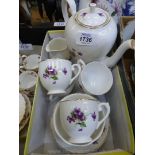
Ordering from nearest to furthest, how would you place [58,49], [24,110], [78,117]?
[78,117], [24,110], [58,49]

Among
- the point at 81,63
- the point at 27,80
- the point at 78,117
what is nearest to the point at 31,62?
the point at 27,80

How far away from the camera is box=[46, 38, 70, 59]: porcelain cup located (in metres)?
0.78

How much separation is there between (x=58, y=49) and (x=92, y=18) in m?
0.17

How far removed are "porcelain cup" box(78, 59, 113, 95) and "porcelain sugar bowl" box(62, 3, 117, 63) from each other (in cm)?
5

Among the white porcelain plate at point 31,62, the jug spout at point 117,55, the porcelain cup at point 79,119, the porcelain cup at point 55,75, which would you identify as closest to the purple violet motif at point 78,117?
the porcelain cup at point 79,119

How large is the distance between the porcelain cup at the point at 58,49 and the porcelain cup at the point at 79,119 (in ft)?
0.72

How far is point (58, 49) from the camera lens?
2.62ft

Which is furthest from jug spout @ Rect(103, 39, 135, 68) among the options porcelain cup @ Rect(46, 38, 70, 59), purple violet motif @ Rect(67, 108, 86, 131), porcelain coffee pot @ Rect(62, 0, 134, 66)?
purple violet motif @ Rect(67, 108, 86, 131)

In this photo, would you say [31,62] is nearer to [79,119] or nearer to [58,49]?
[58,49]

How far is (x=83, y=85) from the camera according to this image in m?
0.70

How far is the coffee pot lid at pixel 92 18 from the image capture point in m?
0.67

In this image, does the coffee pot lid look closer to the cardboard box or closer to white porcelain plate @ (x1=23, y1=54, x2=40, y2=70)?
the cardboard box

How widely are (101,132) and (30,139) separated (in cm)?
17

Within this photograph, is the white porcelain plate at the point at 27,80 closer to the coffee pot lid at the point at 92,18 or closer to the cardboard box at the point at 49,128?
the cardboard box at the point at 49,128
